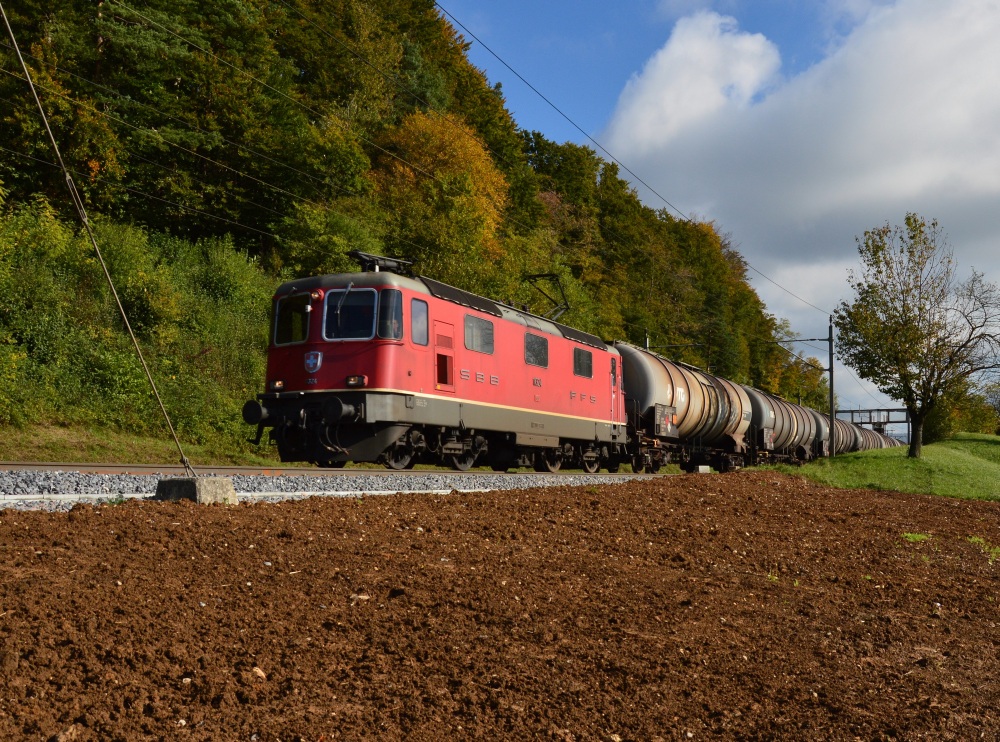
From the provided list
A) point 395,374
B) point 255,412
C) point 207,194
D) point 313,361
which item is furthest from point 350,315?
point 207,194

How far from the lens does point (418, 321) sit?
16.4 m

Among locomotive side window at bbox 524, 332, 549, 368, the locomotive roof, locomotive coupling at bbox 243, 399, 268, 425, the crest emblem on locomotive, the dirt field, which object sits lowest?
the dirt field

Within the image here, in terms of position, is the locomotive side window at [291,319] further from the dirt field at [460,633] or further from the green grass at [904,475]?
the green grass at [904,475]

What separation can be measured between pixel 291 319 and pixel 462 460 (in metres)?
4.77

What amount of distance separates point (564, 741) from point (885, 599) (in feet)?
12.9

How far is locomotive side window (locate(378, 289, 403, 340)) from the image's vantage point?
1587cm

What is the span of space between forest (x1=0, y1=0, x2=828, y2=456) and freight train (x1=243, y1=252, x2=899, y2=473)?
2.63m


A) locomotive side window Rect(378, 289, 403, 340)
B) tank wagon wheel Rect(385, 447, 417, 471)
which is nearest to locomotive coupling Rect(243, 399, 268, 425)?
tank wagon wheel Rect(385, 447, 417, 471)

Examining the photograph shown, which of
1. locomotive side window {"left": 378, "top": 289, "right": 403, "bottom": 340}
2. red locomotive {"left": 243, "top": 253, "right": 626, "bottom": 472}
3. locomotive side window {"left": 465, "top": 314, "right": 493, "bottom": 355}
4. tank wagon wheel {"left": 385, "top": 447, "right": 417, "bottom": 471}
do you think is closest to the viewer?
red locomotive {"left": 243, "top": 253, "right": 626, "bottom": 472}

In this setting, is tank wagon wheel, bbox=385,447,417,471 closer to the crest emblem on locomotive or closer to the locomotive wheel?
the locomotive wheel

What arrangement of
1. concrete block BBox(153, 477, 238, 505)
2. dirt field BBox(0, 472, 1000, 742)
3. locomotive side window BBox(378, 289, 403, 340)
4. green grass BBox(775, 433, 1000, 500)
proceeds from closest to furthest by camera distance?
dirt field BBox(0, 472, 1000, 742), concrete block BBox(153, 477, 238, 505), locomotive side window BBox(378, 289, 403, 340), green grass BBox(775, 433, 1000, 500)

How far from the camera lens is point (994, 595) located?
709 centimetres

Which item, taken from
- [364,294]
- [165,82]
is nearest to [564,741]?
[364,294]

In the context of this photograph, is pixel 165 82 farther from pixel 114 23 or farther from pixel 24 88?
pixel 24 88
